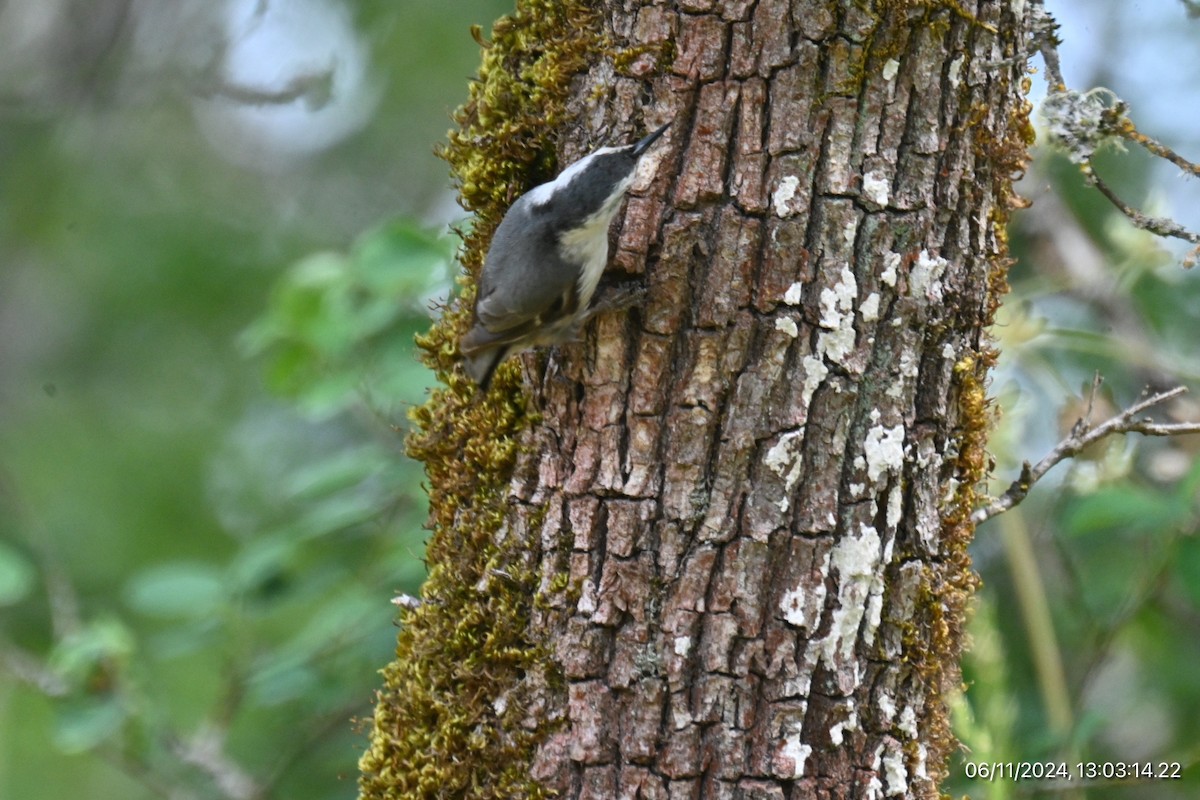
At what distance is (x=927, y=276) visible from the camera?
160cm

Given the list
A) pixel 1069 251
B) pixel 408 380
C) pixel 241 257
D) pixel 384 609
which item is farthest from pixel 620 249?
pixel 241 257

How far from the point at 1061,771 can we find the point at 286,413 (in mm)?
4686

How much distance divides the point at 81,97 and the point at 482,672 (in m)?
5.14

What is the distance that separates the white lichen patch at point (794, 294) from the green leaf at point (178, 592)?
6.46ft

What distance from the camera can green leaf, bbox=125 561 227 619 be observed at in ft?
9.42

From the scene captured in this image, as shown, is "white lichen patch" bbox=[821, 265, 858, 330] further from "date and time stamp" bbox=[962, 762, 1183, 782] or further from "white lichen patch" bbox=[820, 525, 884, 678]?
"date and time stamp" bbox=[962, 762, 1183, 782]

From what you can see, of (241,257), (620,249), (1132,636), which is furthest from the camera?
(241,257)

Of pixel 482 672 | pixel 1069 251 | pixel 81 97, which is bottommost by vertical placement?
pixel 482 672

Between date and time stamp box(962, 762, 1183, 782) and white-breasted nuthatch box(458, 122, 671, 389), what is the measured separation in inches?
44.2

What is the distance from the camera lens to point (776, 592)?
1.55 m

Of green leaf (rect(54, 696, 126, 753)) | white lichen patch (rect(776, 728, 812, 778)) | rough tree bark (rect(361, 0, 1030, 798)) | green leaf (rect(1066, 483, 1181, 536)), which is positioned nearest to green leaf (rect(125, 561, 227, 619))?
green leaf (rect(54, 696, 126, 753))

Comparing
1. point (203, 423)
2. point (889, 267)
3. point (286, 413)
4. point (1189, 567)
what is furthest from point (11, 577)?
point (203, 423)

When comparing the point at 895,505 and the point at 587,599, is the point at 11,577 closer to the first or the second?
the point at 587,599

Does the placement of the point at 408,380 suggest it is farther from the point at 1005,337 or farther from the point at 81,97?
the point at 81,97
